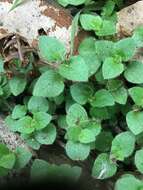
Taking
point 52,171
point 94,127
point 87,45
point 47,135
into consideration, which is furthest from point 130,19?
point 52,171

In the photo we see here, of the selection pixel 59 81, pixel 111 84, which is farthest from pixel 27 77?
pixel 111 84

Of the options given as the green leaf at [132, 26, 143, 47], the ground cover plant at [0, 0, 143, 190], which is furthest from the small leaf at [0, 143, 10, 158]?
the green leaf at [132, 26, 143, 47]

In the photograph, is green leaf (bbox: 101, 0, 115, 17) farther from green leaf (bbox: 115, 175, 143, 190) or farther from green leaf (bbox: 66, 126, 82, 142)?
green leaf (bbox: 115, 175, 143, 190)

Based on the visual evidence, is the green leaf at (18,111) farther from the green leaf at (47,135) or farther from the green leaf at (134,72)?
the green leaf at (134,72)

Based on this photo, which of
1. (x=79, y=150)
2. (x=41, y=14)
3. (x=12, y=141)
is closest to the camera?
(x=79, y=150)

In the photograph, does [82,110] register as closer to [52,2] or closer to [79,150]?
[79,150]

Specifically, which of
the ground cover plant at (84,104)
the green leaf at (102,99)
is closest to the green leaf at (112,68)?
the ground cover plant at (84,104)

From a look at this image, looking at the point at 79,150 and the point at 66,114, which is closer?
the point at 79,150

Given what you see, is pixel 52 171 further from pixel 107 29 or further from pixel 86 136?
pixel 107 29
